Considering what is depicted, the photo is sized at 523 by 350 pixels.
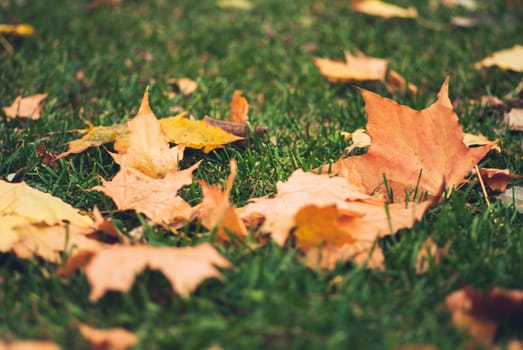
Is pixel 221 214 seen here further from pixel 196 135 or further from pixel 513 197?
pixel 513 197

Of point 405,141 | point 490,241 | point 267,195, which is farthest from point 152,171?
point 490,241

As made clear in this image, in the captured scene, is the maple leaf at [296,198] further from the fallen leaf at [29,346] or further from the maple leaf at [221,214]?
the fallen leaf at [29,346]

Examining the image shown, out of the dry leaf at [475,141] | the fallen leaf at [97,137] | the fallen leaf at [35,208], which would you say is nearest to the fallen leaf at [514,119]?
the dry leaf at [475,141]

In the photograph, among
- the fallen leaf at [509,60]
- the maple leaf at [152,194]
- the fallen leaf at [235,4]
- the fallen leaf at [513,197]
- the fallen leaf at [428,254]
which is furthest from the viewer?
the fallen leaf at [235,4]

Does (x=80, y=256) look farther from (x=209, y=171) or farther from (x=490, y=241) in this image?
(x=490, y=241)

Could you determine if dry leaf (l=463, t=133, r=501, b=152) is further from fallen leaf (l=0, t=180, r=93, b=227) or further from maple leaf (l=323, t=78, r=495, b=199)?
fallen leaf (l=0, t=180, r=93, b=227)

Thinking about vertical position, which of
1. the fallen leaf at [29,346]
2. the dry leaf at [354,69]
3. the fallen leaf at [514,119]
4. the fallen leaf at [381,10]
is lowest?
the fallen leaf at [29,346]
